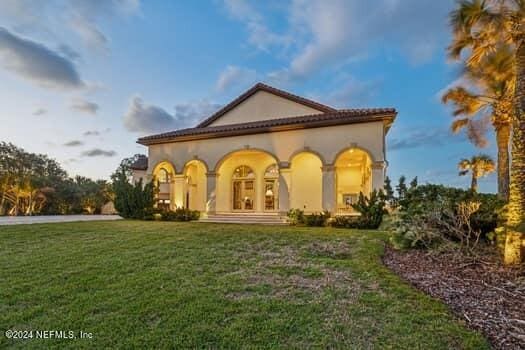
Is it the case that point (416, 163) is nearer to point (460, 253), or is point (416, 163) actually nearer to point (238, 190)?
point (238, 190)

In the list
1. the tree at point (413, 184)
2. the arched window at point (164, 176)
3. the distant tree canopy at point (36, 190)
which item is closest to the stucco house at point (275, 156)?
the tree at point (413, 184)

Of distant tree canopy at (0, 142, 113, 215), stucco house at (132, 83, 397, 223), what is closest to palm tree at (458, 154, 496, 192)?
stucco house at (132, 83, 397, 223)

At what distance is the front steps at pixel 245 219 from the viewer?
15023 mm

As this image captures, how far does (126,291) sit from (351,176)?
15925 millimetres

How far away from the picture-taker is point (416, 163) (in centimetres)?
2709

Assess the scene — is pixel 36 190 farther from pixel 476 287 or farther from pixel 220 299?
pixel 476 287

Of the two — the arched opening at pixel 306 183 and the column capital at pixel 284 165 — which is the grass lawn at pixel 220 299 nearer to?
the column capital at pixel 284 165

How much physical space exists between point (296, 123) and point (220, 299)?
472 inches

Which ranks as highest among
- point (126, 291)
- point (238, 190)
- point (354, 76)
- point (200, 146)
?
point (354, 76)

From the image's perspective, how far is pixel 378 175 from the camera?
13578 millimetres

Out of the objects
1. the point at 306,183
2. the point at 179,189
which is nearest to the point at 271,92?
the point at 306,183

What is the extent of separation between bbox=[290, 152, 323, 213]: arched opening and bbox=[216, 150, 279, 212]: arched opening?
61.3 inches

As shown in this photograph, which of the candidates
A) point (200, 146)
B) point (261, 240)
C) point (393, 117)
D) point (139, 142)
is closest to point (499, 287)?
point (261, 240)

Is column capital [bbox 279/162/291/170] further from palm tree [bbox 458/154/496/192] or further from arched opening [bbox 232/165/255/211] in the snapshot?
palm tree [bbox 458/154/496/192]
